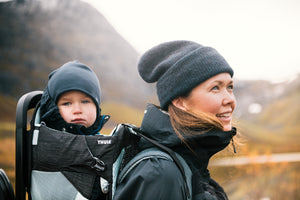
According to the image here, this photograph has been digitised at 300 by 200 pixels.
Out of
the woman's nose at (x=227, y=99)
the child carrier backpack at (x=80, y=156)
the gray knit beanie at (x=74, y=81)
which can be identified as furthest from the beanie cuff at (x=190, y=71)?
the gray knit beanie at (x=74, y=81)

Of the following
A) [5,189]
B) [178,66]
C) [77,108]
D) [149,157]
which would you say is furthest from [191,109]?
[5,189]

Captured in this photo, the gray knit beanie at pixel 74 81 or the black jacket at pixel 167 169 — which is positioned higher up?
the gray knit beanie at pixel 74 81

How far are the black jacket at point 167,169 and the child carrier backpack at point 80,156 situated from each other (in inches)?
1.6

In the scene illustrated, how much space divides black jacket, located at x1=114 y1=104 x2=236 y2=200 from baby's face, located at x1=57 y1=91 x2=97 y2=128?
1.37 feet

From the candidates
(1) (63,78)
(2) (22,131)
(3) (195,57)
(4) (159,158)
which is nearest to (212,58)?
(3) (195,57)

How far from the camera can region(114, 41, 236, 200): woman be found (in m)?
1.16

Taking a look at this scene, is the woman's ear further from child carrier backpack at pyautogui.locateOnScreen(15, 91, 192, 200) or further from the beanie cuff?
child carrier backpack at pyautogui.locateOnScreen(15, 91, 192, 200)

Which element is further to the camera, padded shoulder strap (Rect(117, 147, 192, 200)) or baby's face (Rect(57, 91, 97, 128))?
baby's face (Rect(57, 91, 97, 128))

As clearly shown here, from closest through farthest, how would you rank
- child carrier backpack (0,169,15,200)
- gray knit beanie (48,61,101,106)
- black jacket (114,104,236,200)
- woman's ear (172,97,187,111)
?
black jacket (114,104,236,200) → child carrier backpack (0,169,15,200) → woman's ear (172,97,187,111) → gray knit beanie (48,61,101,106)

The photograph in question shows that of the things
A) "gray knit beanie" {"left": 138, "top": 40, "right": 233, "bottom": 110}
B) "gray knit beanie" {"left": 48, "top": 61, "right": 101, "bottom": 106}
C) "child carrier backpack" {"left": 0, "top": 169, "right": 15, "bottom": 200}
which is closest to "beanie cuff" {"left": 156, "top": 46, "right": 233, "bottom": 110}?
"gray knit beanie" {"left": 138, "top": 40, "right": 233, "bottom": 110}

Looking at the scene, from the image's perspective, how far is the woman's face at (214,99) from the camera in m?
1.24

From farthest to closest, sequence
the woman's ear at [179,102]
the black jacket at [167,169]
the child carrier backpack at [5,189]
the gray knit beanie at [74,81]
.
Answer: the gray knit beanie at [74,81], the woman's ear at [179,102], the child carrier backpack at [5,189], the black jacket at [167,169]

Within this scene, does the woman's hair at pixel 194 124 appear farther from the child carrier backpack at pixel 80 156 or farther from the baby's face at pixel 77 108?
the baby's face at pixel 77 108

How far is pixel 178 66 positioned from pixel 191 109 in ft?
0.69
